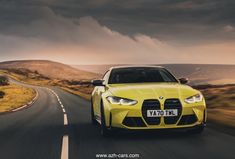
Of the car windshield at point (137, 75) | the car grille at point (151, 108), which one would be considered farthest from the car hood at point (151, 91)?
the car windshield at point (137, 75)

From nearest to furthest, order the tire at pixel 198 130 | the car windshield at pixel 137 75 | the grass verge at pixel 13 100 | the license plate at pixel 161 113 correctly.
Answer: the license plate at pixel 161 113, the tire at pixel 198 130, the car windshield at pixel 137 75, the grass verge at pixel 13 100

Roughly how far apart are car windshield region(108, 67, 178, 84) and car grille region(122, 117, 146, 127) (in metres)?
1.94

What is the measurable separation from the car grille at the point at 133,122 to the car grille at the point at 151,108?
4.3 inches

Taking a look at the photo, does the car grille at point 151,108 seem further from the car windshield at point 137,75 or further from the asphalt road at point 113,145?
the car windshield at point 137,75

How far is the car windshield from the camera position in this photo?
11742 millimetres

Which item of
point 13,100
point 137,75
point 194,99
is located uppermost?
point 137,75

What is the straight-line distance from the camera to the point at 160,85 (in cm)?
1071

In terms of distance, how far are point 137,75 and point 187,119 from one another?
248 cm

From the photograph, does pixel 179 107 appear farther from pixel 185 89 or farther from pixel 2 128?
pixel 2 128

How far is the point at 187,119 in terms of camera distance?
976 centimetres

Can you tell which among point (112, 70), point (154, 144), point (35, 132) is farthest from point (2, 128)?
point (154, 144)

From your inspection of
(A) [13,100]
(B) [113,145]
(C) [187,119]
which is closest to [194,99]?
(C) [187,119]

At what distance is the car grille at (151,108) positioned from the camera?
964 centimetres

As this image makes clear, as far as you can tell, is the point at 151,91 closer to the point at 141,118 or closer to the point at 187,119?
the point at 141,118
